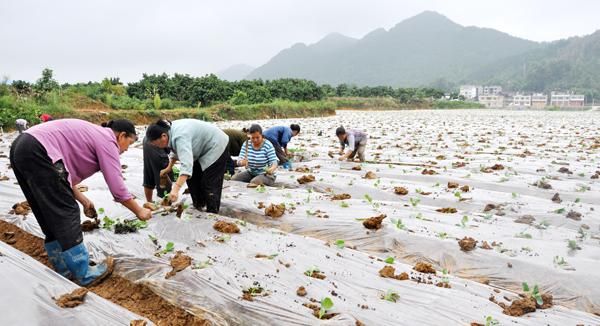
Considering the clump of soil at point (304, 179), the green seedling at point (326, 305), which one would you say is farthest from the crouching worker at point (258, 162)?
the green seedling at point (326, 305)

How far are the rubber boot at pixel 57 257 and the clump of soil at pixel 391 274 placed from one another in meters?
2.47

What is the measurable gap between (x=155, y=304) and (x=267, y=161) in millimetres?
3655

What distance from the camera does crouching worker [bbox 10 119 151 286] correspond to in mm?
2781

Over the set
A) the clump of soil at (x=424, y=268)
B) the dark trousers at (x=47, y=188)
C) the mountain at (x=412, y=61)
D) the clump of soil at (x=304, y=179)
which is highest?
the mountain at (x=412, y=61)

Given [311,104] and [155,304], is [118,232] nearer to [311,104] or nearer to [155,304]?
[155,304]

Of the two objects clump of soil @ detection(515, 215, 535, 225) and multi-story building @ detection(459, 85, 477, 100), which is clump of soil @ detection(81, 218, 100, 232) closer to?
clump of soil @ detection(515, 215, 535, 225)

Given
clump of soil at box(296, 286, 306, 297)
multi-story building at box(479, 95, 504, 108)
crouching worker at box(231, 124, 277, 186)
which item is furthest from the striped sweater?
multi-story building at box(479, 95, 504, 108)

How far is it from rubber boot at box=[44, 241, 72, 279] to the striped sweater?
137 inches

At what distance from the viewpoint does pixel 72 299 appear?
8.39 feet

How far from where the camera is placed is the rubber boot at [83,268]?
3.00 metres

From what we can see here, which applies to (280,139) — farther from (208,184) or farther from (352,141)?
(208,184)

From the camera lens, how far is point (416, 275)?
10.4ft

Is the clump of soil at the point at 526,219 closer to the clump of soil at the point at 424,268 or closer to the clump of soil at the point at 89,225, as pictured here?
→ the clump of soil at the point at 424,268

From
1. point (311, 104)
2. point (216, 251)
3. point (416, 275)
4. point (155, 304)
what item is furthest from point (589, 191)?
point (311, 104)
